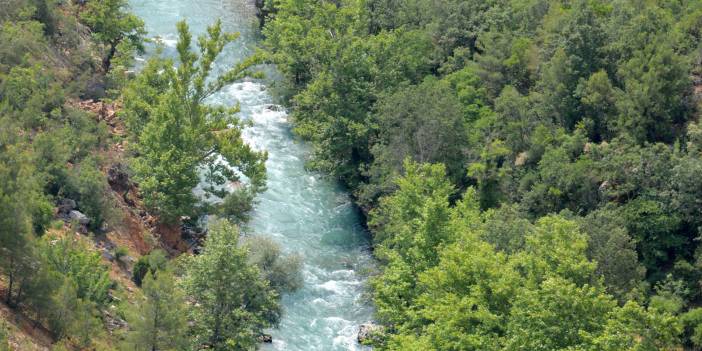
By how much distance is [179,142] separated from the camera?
51000mm

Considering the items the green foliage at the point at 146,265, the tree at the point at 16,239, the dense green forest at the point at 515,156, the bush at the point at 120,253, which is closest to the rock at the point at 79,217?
the bush at the point at 120,253

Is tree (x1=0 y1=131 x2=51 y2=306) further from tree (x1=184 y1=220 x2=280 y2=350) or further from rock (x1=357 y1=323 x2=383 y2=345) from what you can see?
rock (x1=357 y1=323 x2=383 y2=345)

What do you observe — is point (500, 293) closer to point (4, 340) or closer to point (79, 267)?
point (79, 267)

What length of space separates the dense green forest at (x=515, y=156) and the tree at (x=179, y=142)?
858cm

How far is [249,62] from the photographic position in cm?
5578

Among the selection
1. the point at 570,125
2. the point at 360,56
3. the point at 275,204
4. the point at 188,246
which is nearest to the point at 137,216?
the point at 188,246

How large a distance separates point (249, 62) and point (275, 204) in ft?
30.0

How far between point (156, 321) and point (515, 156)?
26816 millimetres

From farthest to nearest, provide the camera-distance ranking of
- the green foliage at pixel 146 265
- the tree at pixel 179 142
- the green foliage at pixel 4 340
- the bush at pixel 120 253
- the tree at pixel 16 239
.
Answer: the tree at pixel 179 142 < the bush at pixel 120 253 < the green foliage at pixel 146 265 < the tree at pixel 16 239 < the green foliage at pixel 4 340

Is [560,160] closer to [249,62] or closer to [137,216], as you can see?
[249,62]

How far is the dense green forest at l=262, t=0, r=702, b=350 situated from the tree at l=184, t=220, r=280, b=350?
265 inches

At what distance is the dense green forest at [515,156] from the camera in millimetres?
37781

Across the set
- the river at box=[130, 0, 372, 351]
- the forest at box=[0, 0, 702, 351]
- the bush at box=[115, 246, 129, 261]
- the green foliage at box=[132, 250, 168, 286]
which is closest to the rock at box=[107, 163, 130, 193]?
the forest at box=[0, 0, 702, 351]

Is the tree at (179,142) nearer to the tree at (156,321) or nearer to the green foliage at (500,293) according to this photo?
the green foliage at (500,293)
